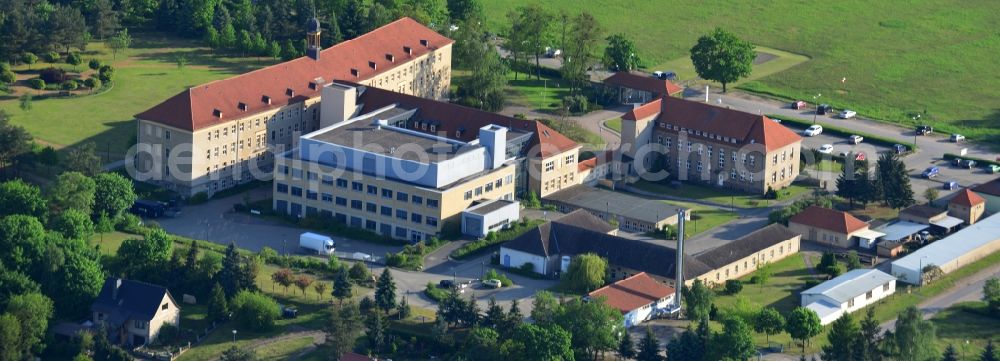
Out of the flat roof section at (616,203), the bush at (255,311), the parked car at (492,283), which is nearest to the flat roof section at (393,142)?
the flat roof section at (616,203)

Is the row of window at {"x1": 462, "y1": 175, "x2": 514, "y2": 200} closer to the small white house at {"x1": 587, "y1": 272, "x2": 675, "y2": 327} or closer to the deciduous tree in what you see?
the small white house at {"x1": 587, "y1": 272, "x2": 675, "y2": 327}

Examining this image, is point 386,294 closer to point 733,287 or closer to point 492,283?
point 492,283

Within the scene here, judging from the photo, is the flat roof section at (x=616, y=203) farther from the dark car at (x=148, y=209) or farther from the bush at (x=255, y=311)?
the bush at (x=255, y=311)

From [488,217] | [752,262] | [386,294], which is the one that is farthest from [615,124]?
[386,294]

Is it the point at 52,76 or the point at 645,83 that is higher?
the point at 645,83

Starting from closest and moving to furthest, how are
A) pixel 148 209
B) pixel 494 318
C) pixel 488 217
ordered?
pixel 494 318 < pixel 488 217 < pixel 148 209

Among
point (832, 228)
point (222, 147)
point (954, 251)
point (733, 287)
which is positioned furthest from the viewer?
point (222, 147)

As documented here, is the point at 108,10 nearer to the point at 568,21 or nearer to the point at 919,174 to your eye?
the point at 568,21
